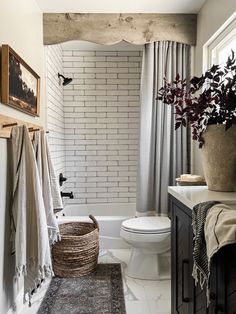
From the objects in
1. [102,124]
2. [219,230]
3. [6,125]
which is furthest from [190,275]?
[102,124]

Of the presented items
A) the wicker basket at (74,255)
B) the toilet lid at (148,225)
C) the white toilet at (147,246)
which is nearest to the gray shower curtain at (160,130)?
the toilet lid at (148,225)

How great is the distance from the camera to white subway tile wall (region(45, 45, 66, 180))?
316 centimetres

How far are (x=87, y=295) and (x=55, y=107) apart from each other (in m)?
2.03

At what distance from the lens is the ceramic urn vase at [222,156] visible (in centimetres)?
155

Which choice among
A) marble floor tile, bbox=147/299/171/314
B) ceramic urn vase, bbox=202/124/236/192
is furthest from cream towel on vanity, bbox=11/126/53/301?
ceramic urn vase, bbox=202/124/236/192

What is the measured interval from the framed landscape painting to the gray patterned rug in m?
1.37

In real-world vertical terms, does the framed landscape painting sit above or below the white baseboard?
above

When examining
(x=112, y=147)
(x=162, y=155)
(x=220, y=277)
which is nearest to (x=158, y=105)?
(x=162, y=155)

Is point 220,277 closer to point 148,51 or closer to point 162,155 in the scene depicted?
point 162,155

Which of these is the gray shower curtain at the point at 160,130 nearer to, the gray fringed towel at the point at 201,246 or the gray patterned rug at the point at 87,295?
the gray patterned rug at the point at 87,295

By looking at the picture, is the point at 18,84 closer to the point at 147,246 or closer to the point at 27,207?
the point at 27,207

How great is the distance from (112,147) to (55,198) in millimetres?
1806

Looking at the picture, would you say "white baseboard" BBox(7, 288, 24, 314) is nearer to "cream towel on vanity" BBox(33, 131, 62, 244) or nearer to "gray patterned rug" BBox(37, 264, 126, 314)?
"gray patterned rug" BBox(37, 264, 126, 314)

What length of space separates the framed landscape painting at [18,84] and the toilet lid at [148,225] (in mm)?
1203
